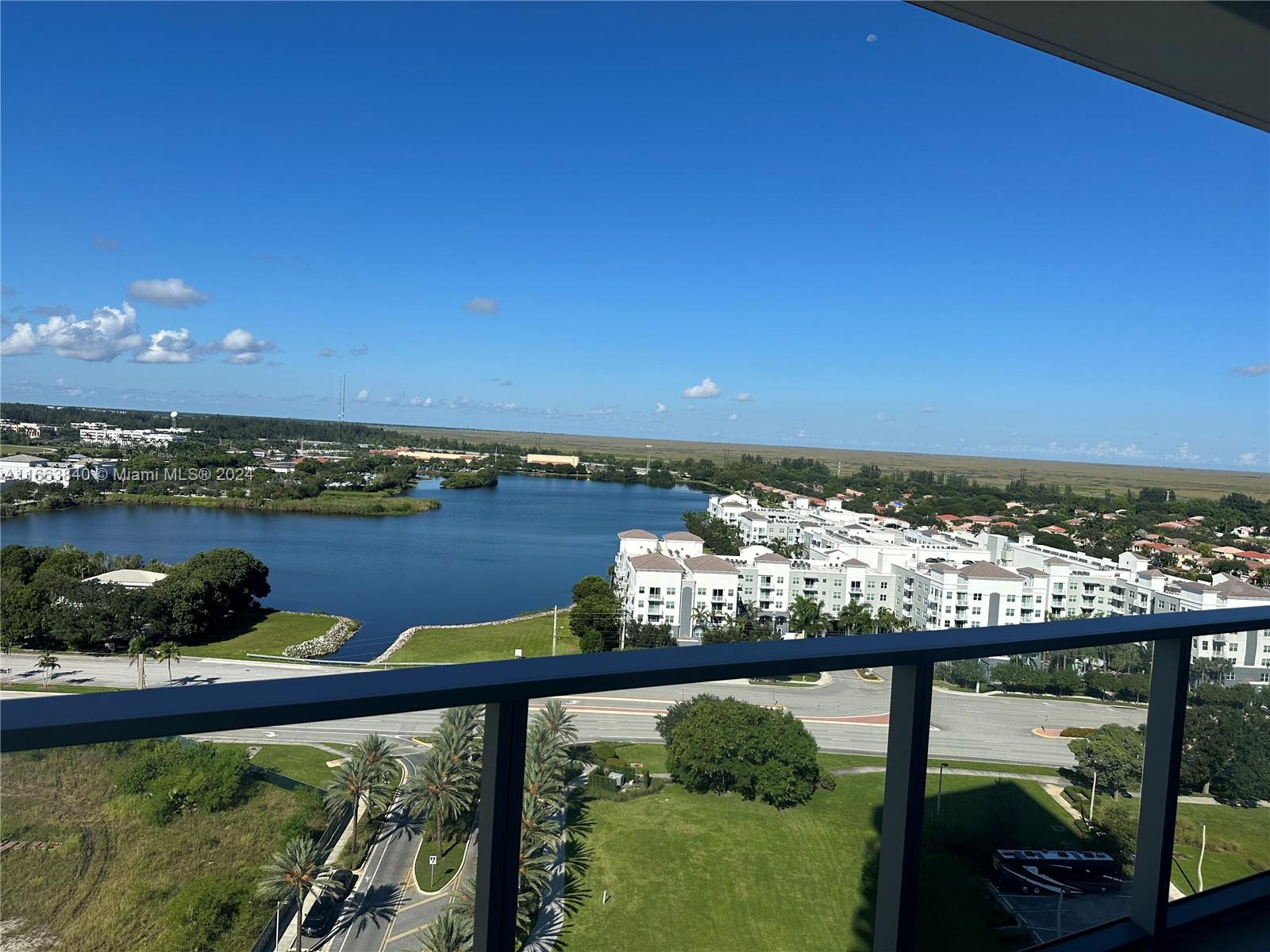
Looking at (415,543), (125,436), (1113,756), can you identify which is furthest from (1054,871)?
(415,543)

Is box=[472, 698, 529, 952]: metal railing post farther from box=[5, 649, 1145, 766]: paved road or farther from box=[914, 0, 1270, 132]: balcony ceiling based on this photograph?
box=[914, 0, 1270, 132]: balcony ceiling

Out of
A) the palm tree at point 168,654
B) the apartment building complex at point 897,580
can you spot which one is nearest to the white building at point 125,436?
the palm tree at point 168,654

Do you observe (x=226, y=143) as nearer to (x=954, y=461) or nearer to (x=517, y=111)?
(x=517, y=111)

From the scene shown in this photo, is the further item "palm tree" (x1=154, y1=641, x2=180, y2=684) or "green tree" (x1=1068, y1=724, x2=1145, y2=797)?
"palm tree" (x1=154, y1=641, x2=180, y2=684)

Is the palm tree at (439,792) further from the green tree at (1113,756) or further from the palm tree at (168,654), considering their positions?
the palm tree at (168,654)

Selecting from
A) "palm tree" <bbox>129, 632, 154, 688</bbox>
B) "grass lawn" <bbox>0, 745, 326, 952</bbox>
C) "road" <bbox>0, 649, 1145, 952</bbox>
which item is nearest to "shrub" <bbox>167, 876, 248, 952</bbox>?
"grass lawn" <bbox>0, 745, 326, 952</bbox>

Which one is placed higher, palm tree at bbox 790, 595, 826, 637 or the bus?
the bus
